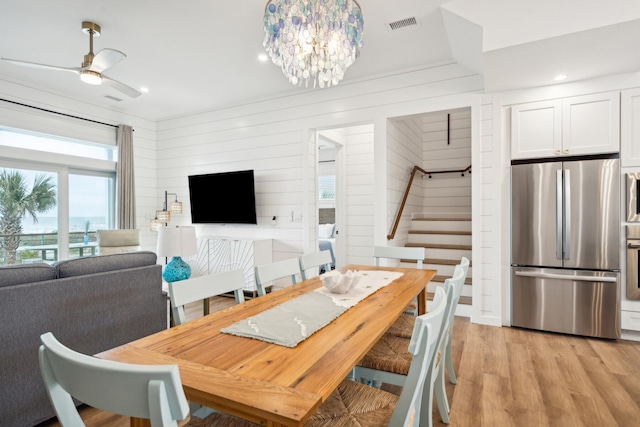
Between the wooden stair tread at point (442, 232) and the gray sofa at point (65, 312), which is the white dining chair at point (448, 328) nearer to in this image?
the gray sofa at point (65, 312)

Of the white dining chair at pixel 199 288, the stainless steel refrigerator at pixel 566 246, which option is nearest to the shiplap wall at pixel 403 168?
the stainless steel refrigerator at pixel 566 246

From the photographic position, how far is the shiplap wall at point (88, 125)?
443 centimetres

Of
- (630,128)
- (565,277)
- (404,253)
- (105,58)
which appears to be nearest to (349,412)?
(404,253)

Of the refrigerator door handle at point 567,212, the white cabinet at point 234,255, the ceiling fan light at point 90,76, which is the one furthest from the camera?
the white cabinet at point 234,255

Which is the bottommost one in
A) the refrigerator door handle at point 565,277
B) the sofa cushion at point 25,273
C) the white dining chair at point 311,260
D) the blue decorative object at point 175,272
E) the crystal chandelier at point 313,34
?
the refrigerator door handle at point 565,277

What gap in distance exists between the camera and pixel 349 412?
1291mm

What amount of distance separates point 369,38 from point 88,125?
454cm

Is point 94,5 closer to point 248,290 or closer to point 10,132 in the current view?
point 10,132

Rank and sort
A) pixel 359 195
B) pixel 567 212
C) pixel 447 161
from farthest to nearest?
pixel 447 161 < pixel 359 195 < pixel 567 212

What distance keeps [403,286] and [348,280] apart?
0.43 metres

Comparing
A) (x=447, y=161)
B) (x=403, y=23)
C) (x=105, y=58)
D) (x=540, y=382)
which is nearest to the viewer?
(x=540, y=382)

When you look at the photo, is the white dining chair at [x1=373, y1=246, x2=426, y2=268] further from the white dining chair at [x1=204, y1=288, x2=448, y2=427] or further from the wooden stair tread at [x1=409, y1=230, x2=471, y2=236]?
the wooden stair tread at [x1=409, y1=230, x2=471, y2=236]

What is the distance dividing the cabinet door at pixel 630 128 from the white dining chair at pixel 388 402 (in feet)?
10.2

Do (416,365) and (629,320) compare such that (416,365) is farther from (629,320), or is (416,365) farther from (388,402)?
(629,320)
